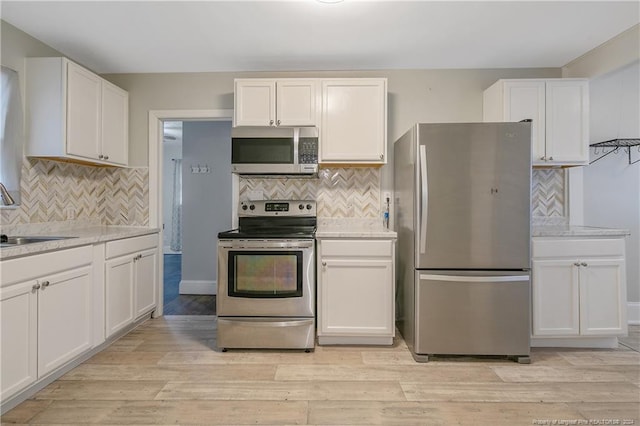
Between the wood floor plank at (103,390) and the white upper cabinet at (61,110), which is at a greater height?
the white upper cabinet at (61,110)

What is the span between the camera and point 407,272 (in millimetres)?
2537

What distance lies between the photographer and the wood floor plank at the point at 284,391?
1.90 m

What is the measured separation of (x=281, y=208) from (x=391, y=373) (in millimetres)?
1589

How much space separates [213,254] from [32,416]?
8.29 feet

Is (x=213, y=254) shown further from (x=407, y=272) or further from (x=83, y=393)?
(x=407, y=272)

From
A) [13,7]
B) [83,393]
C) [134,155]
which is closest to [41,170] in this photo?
[134,155]

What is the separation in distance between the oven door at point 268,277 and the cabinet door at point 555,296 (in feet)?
5.55

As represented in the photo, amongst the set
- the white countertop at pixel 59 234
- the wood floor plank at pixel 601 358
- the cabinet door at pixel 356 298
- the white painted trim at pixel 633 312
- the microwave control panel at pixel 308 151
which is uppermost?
the microwave control panel at pixel 308 151

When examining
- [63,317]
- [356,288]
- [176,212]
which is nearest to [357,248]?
[356,288]

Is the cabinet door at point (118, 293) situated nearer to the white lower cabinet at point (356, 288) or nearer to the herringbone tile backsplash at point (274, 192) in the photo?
the herringbone tile backsplash at point (274, 192)

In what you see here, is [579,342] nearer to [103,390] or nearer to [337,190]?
[337,190]

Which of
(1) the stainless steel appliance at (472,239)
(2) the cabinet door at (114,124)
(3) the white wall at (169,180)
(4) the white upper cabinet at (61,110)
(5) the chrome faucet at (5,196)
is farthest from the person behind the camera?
(3) the white wall at (169,180)

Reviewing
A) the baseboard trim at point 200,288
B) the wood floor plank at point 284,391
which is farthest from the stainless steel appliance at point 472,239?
the baseboard trim at point 200,288

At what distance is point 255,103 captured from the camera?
9.23ft
